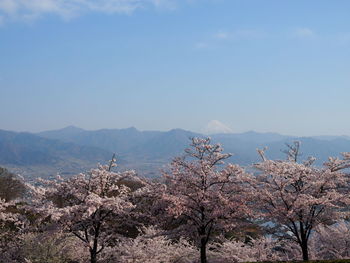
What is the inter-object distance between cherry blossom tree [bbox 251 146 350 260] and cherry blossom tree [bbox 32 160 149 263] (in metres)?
7.87

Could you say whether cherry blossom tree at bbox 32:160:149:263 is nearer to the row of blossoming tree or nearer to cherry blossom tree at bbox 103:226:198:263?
the row of blossoming tree

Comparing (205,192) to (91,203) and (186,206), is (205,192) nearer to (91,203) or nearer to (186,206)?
(186,206)

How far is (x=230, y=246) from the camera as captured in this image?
25375mm

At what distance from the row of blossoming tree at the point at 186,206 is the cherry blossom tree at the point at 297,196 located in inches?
2.2

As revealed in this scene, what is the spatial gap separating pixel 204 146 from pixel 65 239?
10943 millimetres

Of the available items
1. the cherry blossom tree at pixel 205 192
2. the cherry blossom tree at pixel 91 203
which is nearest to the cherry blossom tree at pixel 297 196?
the cherry blossom tree at pixel 205 192

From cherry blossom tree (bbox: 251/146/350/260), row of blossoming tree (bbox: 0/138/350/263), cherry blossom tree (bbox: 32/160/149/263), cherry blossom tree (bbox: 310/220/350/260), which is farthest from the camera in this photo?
cherry blossom tree (bbox: 310/220/350/260)

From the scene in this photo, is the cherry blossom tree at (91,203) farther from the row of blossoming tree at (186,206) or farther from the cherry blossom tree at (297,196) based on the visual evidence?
the cherry blossom tree at (297,196)

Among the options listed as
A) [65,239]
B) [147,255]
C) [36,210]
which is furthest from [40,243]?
[147,255]

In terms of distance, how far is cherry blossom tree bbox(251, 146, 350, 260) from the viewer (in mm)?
21984

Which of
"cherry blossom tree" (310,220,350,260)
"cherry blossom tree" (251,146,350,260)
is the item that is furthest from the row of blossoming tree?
"cherry blossom tree" (310,220,350,260)

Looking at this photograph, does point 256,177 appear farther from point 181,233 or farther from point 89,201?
point 89,201

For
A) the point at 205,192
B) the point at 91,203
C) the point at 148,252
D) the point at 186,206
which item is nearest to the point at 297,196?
the point at 205,192

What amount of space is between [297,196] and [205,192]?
17.4 ft
